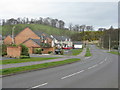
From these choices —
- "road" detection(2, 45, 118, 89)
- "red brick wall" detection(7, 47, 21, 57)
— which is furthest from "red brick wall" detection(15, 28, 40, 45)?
"road" detection(2, 45, 118, 89)

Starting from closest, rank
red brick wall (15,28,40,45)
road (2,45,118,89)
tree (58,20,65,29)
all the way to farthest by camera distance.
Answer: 1. road (2,45,118,89)
2. red brick wall (15,28,40,45)
3. tree (58,20,65,29)

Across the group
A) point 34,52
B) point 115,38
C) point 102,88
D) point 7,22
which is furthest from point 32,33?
point 7,22

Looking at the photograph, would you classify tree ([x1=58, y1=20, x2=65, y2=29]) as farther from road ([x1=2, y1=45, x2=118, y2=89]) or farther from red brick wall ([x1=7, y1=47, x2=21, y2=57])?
road ([x1=2, y1=45, x2=118, y2=89])

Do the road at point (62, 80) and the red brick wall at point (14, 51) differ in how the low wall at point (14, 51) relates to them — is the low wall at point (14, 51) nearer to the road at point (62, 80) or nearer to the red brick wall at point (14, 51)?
the red brick wall at point (14, 51)

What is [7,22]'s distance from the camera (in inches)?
6299

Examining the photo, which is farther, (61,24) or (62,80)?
(61,24)

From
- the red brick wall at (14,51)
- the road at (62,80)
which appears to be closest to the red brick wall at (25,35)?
the red brick wall at (14,51)

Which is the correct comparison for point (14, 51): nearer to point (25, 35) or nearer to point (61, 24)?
Answer: point (25, 35)

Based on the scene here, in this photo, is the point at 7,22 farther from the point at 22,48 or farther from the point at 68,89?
the point at 68,89

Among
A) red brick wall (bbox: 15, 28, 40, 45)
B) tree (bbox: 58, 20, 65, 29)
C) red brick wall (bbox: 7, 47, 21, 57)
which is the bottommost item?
red brick wall (bbox: 7, 47, 21, 57)

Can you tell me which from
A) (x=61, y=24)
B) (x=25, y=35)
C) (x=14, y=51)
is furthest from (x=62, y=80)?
(x=61, y=24)

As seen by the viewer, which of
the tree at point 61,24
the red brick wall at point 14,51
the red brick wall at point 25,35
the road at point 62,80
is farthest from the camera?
the tree at point 61,24

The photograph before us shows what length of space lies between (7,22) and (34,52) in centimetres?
11543

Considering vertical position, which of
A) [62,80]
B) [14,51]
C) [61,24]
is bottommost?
[62,80]
